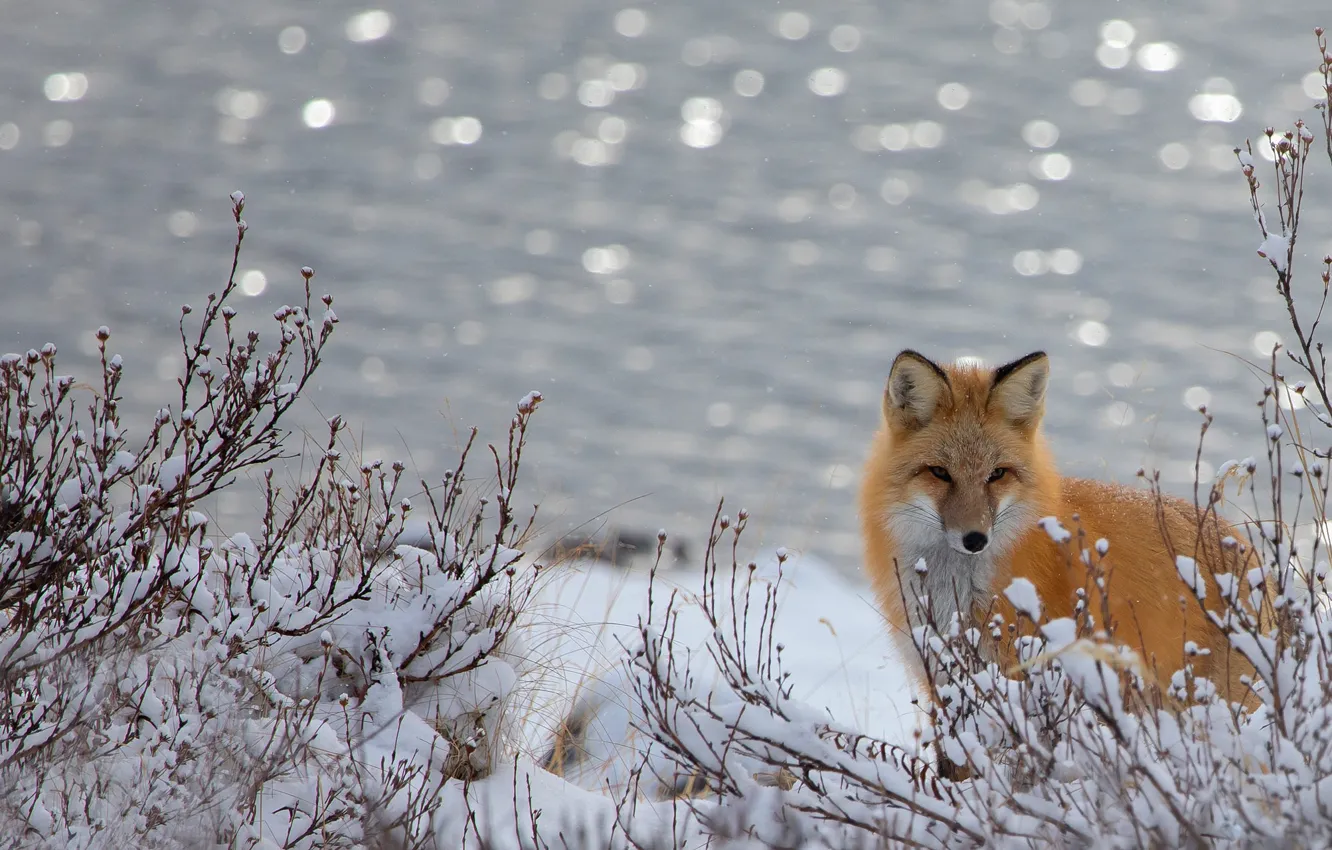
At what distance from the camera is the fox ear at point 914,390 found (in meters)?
5.32

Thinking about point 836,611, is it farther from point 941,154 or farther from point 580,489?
point 941,154

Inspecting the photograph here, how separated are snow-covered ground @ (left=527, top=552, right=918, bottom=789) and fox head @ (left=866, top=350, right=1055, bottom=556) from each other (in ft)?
1.64

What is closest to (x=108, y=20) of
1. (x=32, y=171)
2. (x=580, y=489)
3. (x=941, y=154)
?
(x=32, y=171)

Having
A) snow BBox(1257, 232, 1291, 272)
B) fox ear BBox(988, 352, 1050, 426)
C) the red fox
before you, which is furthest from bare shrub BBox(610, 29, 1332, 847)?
fox ear BBox(988, 352, 1050, 426)

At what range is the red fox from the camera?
495 cm

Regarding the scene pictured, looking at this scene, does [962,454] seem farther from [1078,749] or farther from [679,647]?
[679,647]

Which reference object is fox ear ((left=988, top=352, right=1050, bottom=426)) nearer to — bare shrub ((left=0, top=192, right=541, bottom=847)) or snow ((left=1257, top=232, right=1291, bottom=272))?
snow ((left=1257, top=232, right=1291, bottom=272))

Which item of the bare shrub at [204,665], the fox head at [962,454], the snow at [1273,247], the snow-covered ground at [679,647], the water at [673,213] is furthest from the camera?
the water at [673,213]

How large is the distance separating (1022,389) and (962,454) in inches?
15.2

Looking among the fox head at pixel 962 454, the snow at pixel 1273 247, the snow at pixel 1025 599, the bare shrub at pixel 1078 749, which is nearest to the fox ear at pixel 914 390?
the fox head at pixel 962 454

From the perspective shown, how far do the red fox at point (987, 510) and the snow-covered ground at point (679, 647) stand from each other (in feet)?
1.15

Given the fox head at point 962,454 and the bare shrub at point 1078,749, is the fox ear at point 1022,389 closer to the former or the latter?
the fox head at point 962,454

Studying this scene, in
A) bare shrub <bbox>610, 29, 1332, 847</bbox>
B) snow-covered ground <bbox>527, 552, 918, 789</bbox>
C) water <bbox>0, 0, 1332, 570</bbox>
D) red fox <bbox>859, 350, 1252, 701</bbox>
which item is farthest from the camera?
water <bbox>0, 0, 1332, 570</bbox>

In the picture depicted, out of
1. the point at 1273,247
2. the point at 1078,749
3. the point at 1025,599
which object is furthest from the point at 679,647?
the point at 1025,599
